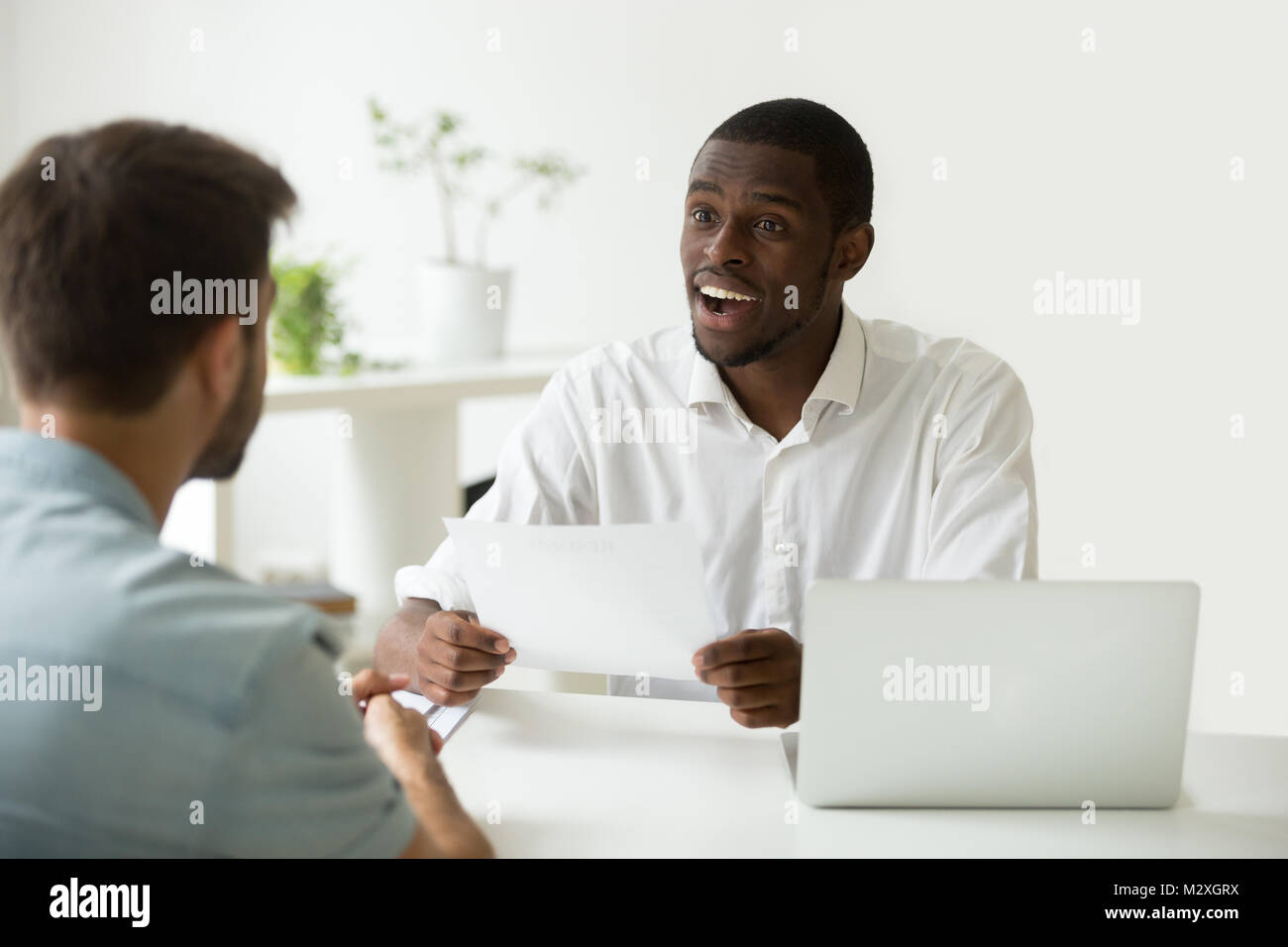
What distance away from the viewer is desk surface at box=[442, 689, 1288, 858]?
48.3 inches

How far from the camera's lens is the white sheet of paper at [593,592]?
1.40 metres

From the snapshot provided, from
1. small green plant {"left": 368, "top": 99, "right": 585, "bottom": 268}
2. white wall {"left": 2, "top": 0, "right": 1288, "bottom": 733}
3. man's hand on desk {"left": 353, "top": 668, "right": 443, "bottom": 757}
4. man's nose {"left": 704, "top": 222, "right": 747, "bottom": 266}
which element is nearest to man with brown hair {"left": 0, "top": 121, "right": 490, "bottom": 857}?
man's hand on desk {"left": 353, "top": 668, "right": 443, "bottom": 757}

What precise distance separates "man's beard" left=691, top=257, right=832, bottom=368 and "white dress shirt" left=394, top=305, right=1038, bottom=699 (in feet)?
0.10

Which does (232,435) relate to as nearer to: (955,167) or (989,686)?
(989,686)

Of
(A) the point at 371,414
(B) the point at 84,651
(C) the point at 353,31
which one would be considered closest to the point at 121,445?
(B) the point at 84,651

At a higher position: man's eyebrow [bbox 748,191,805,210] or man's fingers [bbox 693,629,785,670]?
man's eyebrow [bbox 748,191,805,210]

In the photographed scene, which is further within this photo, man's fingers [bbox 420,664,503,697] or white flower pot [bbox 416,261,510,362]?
white flower pot [bbox 416,261,510,362]

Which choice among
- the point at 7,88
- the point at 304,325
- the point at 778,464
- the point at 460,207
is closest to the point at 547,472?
the point at 778,464

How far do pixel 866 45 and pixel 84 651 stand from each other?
341 centimetres

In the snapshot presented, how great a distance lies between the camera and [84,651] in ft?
2.93

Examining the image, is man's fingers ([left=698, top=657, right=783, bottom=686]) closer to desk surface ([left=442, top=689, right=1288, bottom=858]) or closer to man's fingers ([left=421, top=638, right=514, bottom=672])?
desk surface ([left=442, top=689, right=1288, bottom=858])

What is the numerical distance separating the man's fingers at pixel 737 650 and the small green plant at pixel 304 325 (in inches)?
83.1

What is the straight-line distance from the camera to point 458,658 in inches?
61.0
